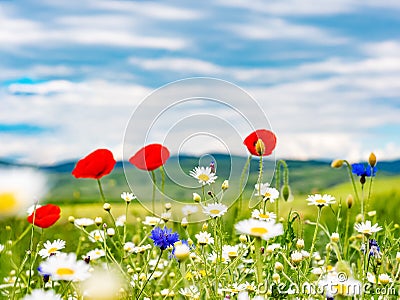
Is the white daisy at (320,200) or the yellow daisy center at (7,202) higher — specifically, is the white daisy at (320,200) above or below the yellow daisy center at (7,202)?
above

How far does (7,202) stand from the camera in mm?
1461

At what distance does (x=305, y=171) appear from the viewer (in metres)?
7.54

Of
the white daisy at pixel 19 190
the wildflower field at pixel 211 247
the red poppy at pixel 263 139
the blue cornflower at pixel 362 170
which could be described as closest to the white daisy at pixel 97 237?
the wildflower field at pixel 211 247

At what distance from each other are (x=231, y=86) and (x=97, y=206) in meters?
2.94

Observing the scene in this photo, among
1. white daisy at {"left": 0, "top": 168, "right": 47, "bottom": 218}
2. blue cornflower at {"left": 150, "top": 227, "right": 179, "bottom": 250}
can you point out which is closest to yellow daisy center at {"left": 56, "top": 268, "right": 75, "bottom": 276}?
white daisy at {"left": 0, "top": 168, "right": 47, "bottom": 218}

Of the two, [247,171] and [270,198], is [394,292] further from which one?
[247,171]

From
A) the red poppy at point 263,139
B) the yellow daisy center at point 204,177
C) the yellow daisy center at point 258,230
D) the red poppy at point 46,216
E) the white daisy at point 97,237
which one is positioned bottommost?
the white daisy at point 97,237

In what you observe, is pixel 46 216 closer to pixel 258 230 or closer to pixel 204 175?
pixel 204 175

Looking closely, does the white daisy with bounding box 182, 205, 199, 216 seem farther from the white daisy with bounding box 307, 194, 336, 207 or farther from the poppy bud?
the white daisy with bounding box 307, 194, 336, 207

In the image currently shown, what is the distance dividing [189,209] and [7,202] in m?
0.89

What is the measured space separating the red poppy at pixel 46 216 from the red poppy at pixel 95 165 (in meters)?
0.22

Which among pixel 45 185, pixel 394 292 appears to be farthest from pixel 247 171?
pixel 45 185

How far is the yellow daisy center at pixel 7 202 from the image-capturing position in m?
1.45

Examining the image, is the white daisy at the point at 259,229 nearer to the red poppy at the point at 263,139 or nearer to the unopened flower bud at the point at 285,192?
the red poppy at the point at 263,139
